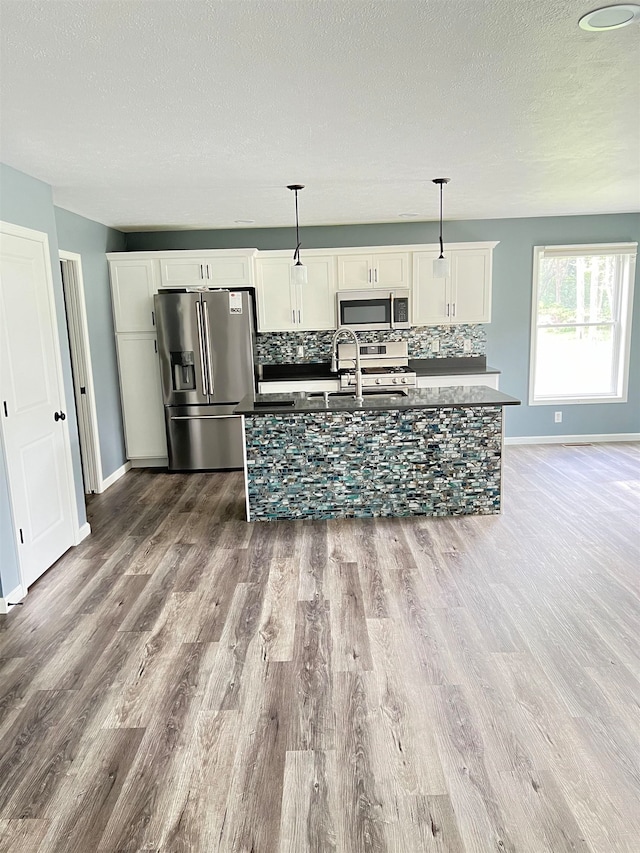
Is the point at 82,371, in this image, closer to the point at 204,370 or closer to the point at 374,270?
the point at 204,370

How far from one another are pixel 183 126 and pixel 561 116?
5.85ft

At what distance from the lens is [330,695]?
7.55 ft

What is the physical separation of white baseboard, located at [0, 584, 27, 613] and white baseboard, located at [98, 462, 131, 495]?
2.06 m

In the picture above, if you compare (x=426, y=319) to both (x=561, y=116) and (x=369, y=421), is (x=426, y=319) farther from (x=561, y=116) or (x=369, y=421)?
(x=561, y=116)

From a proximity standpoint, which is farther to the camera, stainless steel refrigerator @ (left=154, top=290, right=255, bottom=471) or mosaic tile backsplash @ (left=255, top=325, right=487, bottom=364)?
mosaic tile backsplash @ (left=255, top=325, right=487, bottom=364)

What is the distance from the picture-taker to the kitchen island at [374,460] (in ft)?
13.9

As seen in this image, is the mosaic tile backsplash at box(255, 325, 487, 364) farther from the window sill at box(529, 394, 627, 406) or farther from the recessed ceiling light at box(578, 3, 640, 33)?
the recessed ceiling light at box(578, 3, 640, 33)

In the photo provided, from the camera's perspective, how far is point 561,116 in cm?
275

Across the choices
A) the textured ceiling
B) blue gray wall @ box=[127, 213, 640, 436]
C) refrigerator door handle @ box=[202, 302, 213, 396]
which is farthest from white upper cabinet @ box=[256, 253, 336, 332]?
the textured ceiling

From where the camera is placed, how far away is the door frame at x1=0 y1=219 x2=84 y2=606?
3.21m

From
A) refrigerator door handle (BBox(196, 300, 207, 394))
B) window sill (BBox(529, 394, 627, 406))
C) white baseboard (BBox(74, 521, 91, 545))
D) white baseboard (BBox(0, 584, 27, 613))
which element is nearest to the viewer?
white baseboard (BBox(0, 584, 27, 613))

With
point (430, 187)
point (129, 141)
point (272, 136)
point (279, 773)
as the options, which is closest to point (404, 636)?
point (279, 773)

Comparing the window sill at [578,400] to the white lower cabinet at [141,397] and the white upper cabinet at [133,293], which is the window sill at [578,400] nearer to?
the white lower cabinet at [141,397]

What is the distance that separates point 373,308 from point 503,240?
159 centimetres
